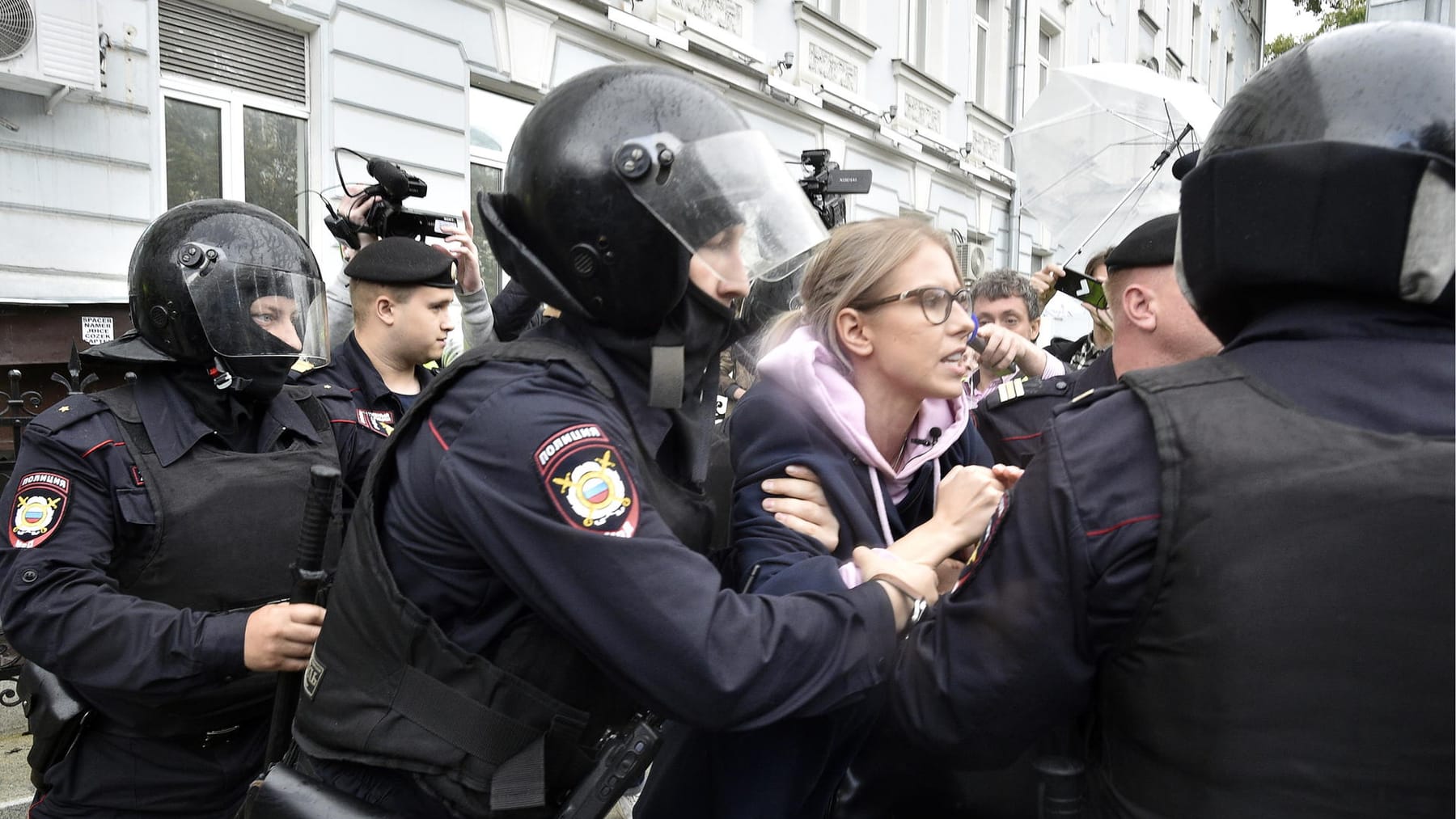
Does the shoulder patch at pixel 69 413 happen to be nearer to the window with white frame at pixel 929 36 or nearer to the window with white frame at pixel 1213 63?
the window with white frame at pixel 929 36

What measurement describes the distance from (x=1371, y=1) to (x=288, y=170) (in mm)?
5706

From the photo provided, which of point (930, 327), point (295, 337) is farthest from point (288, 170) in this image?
point (930, 327)

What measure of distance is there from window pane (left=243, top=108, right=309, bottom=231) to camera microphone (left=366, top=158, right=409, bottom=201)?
251cm

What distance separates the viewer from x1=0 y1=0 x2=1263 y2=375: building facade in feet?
16.0

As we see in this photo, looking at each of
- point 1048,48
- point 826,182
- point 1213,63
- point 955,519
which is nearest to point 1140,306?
point 955,519

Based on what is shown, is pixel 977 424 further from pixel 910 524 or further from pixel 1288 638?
pixel 1288 638

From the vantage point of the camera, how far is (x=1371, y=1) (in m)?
3.70

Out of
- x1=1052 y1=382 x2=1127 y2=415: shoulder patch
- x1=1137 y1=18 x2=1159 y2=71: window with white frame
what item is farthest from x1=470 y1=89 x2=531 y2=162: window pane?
x1=1137 y1=18 x2=1159 y2=71: window with white frame

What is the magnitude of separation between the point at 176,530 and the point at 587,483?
3.59 feet

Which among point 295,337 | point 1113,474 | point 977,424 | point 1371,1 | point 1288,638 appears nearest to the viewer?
point 1288,638

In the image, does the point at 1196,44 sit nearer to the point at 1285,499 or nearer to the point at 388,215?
the point at 388,215

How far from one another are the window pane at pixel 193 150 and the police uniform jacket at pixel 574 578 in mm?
5211

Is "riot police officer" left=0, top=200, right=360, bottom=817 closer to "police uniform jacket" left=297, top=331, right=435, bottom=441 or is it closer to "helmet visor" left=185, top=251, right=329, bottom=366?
"helmet visor" left=185, top=251, right=329, bottom=366

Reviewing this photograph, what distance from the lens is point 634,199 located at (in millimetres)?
1388
